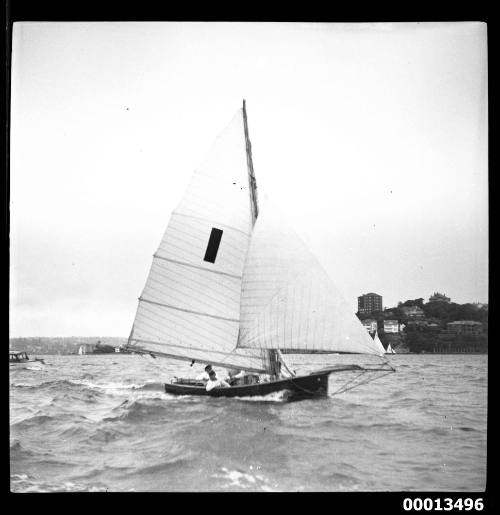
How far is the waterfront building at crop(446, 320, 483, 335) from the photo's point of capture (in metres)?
7.29

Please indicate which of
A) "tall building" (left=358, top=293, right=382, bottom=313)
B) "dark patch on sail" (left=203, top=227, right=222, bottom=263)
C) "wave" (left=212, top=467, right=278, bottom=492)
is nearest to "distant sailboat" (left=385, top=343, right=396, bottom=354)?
"tall building" (left=358, top=293, right=382, bottom=313)

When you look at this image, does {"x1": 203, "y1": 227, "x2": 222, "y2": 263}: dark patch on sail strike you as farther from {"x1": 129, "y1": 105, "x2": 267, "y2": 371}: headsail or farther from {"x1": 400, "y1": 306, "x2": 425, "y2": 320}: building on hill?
{"x1": 400, "y1": 306, "x2": 425, "y2": 320}: building on hill

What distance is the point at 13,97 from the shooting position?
7.36 meters

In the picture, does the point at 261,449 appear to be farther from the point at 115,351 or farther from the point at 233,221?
the point at 233,221

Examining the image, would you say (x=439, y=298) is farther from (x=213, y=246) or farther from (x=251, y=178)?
(x=213, y=246)

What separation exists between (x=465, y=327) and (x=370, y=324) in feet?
4.21

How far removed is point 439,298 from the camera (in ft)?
24.7

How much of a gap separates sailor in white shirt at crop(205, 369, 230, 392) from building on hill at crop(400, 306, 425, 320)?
3270 mm

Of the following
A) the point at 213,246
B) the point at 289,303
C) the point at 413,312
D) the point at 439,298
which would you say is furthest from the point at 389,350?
the point at 213,246

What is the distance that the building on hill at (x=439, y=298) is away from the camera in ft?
24.5
